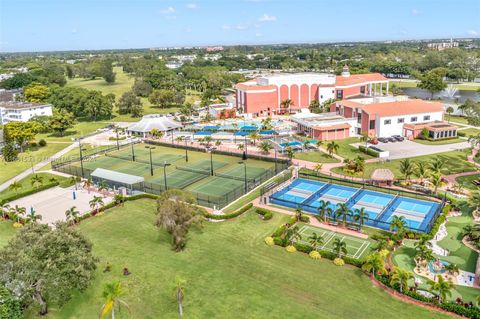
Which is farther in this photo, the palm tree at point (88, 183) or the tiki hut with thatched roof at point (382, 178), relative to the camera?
the palm tree at point (88, 183)

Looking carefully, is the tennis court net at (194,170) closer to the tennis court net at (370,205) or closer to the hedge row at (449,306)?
the tennis court net at (370,205)

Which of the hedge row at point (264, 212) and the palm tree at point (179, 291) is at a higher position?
the palm tree at point (179, 291)

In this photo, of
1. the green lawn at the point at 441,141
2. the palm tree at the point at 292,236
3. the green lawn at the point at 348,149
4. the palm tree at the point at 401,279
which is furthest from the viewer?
the green lawn at the point at 441,141

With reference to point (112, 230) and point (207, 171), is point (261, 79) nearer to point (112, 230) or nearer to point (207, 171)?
point (207, 171)

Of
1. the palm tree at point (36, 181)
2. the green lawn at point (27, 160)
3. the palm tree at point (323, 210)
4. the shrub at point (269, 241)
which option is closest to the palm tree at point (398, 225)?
the palm tree at point (323, 210)

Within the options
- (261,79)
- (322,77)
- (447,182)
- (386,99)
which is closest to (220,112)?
(261,79)

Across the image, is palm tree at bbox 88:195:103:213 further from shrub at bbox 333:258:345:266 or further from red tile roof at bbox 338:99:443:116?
red tile roof at bbox 338:99:443:116

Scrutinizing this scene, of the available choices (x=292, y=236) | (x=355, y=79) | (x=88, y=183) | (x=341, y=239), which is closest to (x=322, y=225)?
(x=341, y=239)
